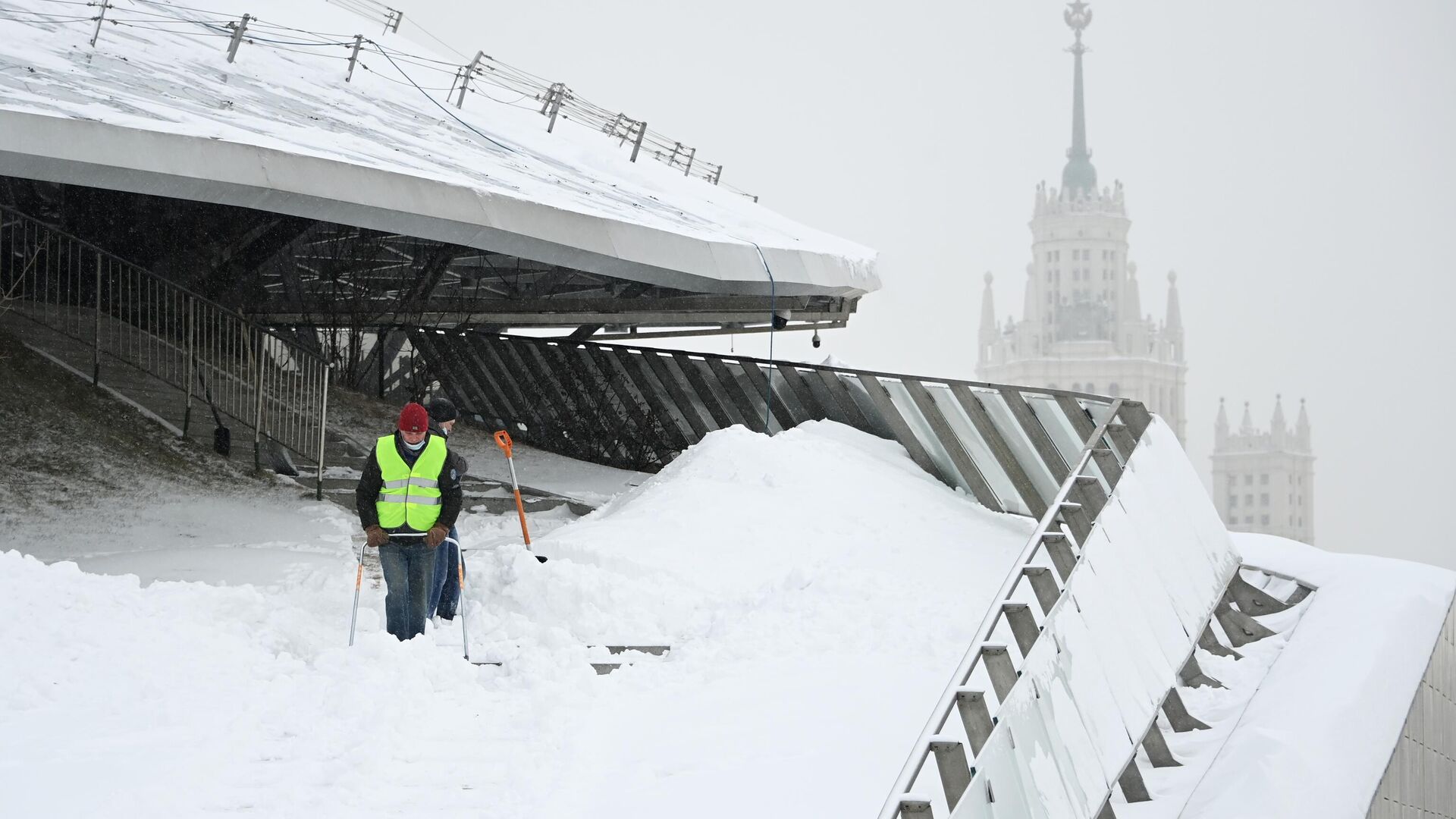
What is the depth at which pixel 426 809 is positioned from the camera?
17.9ft

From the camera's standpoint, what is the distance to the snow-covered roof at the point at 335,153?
10.5 m

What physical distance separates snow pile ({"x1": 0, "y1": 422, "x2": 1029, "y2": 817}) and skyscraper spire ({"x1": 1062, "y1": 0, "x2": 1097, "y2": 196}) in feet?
579

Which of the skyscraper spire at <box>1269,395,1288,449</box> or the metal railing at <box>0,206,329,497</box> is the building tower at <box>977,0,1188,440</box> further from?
the metal railing at <box>0,206,329,497</box>

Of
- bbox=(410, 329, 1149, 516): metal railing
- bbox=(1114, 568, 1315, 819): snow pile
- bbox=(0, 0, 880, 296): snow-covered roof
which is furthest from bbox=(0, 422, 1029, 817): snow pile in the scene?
bbox=(0, 0, 880, 296): snow-covered roof

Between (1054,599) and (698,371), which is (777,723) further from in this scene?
(698,371)

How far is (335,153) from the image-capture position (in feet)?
39.0

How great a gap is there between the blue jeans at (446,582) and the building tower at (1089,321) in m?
159

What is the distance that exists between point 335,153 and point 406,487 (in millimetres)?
5146

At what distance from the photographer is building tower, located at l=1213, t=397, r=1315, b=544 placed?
14300 cm

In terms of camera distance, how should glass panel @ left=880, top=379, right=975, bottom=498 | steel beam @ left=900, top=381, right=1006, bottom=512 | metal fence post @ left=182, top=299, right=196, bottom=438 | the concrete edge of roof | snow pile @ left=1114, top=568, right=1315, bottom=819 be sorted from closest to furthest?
snow pile @ left=1114, top=568, right=1315, bottom=819 → the concrete edge of roof → metal fence post @ left=182, top=299, right=196, bottom=438 → steel beam @ left=900, top=381, right=1006, bottom=512 → glass panel @ left=880, top=379, right=975, bottom=498

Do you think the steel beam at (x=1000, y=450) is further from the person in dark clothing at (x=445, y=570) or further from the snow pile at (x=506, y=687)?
the person in dark clothing at (x=445, y=570)

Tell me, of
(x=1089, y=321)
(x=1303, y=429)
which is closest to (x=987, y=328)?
(x=1089, y=321)

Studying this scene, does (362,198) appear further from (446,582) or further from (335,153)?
(446,582)

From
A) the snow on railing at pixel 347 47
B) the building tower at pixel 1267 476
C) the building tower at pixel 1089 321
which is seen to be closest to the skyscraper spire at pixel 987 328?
the building tower at pixel 1089 321
